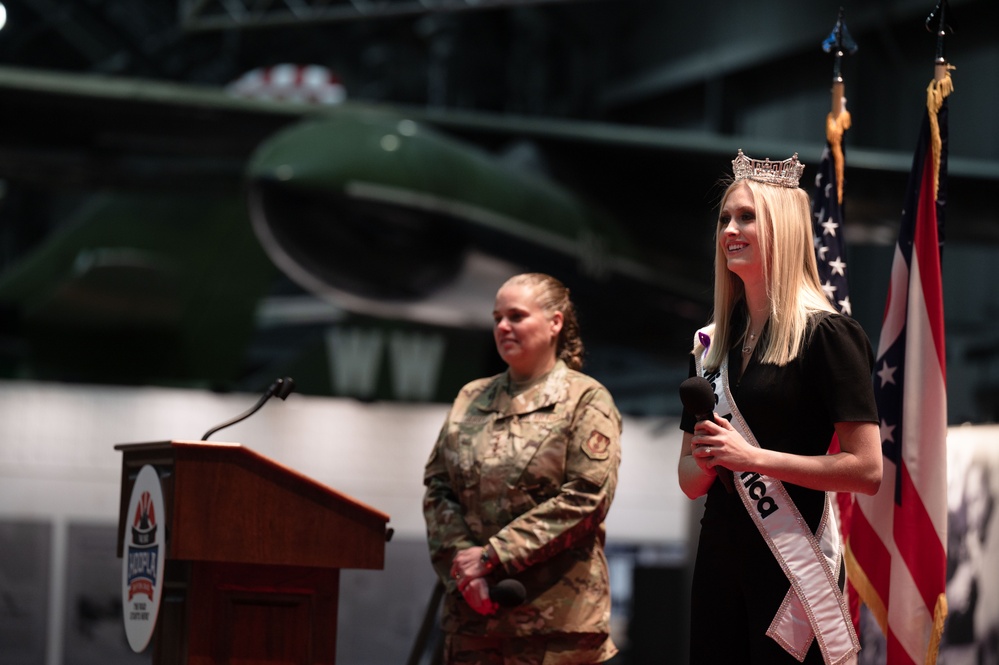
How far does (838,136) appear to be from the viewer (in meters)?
3.64

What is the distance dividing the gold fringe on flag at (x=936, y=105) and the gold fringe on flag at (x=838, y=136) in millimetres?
332

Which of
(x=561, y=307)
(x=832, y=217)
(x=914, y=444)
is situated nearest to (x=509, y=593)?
(x=561, y=307)

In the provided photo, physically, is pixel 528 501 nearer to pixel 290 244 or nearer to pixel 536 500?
pixel 536 500

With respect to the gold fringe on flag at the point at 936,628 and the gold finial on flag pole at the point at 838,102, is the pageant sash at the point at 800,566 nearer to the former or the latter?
the gold fringe on flag at the point at 936,628

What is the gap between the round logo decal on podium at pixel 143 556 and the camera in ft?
9.13

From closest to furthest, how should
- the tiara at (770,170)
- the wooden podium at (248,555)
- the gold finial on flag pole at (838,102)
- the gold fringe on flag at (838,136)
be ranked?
the tiara at (770,170), the wooden podium at (248,555), the gold finial on flag pole at (838,102), the gold fringe on flag at (838,136)

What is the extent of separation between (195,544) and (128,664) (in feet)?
10.8

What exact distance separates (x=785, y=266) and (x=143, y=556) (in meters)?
1.68

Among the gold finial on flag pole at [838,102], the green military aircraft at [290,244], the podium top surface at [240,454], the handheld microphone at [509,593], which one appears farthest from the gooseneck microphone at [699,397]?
the green military aircraft at [290,244]

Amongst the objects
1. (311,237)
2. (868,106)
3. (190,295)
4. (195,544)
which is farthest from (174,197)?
(195,544)

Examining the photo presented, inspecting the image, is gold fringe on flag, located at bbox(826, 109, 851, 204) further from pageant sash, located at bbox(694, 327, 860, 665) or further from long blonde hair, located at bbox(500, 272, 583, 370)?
pageant sash, located at bbox(694, 327, 860, 665)

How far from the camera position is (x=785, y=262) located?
2148mm

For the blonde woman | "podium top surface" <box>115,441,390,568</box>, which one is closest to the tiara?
the blonde woman

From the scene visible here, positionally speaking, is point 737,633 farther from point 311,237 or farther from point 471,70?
point 471,70
